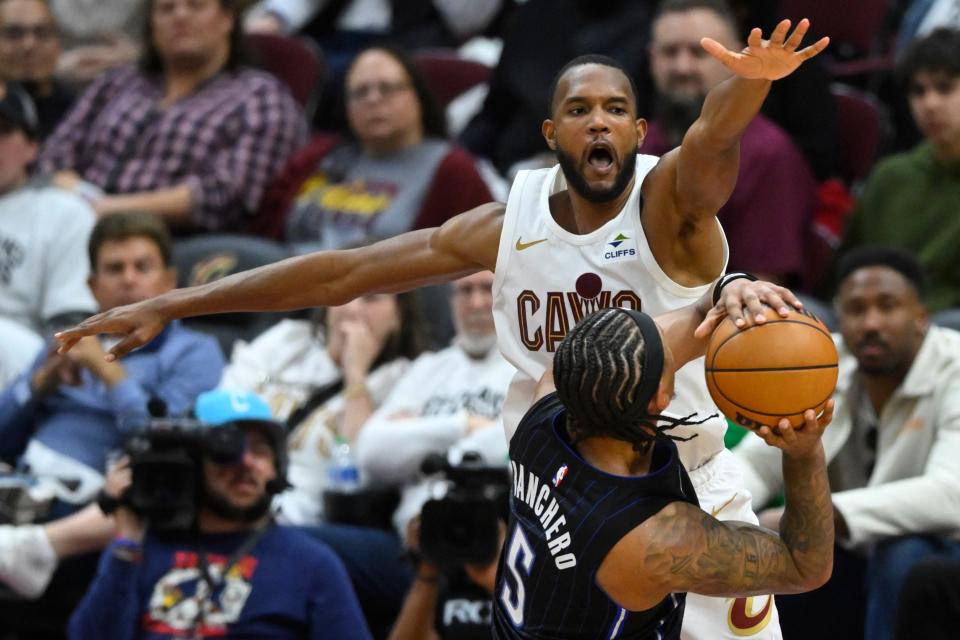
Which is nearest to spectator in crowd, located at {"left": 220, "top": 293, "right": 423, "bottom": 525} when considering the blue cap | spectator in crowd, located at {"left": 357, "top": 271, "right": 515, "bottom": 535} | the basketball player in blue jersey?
spectator in crowd, located at {"left": 357, "top": 271, "right": 515, "bottom": 535}

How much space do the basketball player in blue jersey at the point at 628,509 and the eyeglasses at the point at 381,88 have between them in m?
4.07

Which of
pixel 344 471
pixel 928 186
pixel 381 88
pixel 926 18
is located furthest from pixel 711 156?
pixel 926 18

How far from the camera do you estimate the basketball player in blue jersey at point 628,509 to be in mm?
3744

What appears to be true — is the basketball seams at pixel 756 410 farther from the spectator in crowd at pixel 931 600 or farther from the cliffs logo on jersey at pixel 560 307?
the spectator in crowd at pixel 931 600

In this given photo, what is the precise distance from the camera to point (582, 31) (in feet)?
27.7

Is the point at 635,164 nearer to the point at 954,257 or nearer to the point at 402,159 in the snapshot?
the point at 954,257

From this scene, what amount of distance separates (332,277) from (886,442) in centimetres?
235

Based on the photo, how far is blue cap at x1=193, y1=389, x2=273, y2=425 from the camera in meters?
5.85

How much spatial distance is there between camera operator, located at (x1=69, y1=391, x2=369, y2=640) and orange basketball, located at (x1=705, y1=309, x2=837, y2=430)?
2.33 m

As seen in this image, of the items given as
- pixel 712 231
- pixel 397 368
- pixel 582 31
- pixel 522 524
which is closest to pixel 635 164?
pixel 712 231

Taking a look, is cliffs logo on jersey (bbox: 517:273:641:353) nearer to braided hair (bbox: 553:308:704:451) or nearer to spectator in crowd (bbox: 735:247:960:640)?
braided hair (bbox: 553:308:704:451)

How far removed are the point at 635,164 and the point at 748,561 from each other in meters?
1.11

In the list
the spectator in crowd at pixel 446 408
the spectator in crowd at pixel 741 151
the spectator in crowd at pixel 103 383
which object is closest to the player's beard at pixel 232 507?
the spectator in crowd at pixel 446 408

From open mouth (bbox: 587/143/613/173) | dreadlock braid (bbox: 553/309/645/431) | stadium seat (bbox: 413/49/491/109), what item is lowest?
dreadlock braid (bbox: 553/309/645/431)
